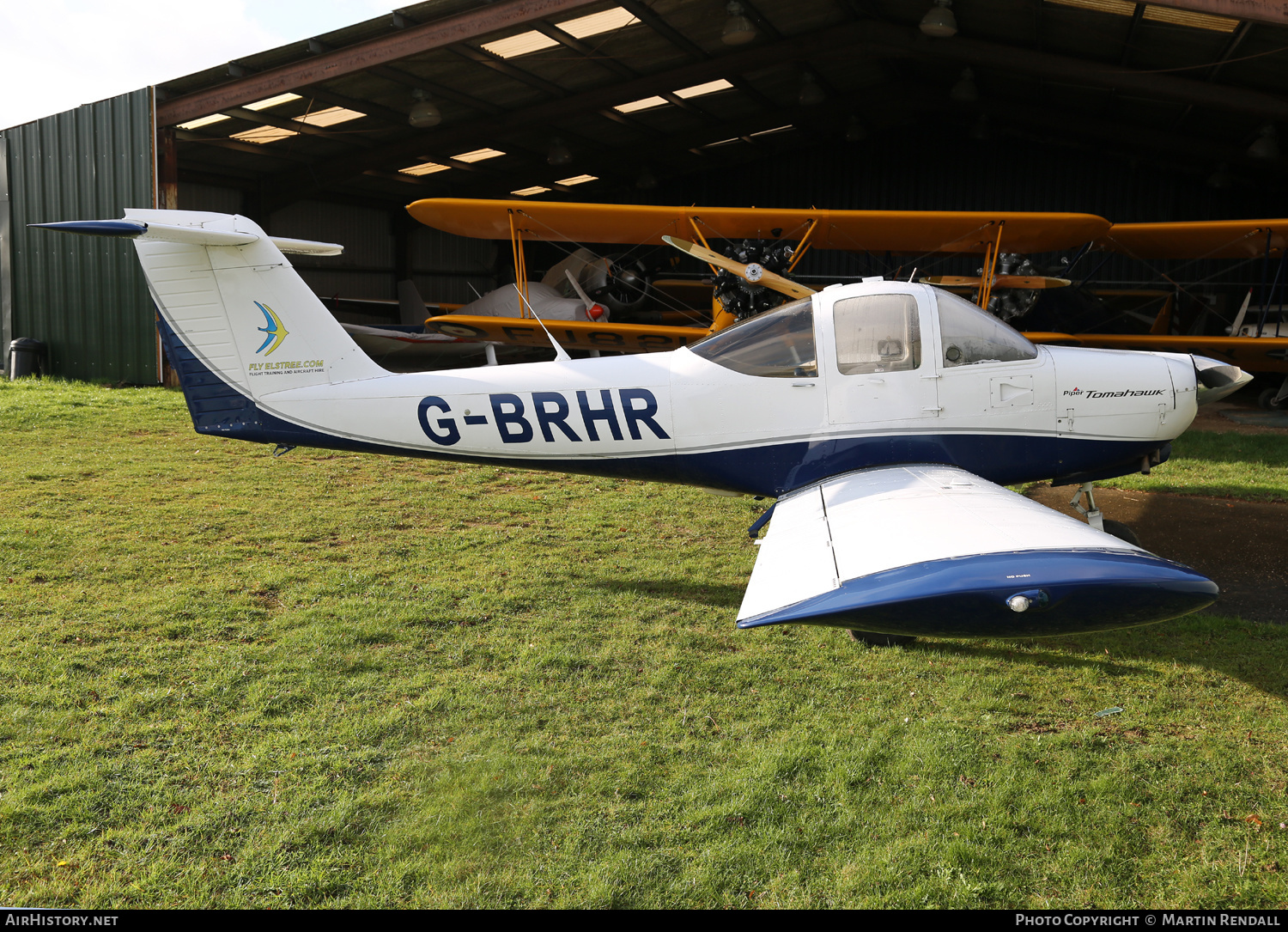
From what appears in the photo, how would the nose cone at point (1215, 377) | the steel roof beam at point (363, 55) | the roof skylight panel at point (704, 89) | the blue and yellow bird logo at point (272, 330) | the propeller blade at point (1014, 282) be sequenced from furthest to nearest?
1. the roof skylight panel at point (704, 89)
2. the propeller blade at point (1014, 282)
3. the steel roof beam at point (363, 55)
4. the blue and yellow bird logo at point (272, 330)
5. the nose cone at point (1215, 377)

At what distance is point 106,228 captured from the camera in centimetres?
470

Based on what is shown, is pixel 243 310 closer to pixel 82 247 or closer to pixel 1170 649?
pixel 1170 649

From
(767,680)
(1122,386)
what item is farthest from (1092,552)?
(1122,386)

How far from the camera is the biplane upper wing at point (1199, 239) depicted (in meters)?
12.3

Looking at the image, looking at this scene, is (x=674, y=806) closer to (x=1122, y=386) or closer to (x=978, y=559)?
(x=978, y=559)

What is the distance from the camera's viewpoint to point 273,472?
877cm

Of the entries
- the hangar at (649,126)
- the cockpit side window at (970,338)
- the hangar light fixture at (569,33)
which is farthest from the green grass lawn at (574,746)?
the hangar light fixture at (569,33)

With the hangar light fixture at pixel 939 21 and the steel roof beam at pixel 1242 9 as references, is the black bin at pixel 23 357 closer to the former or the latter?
the hangar light fixture at pixel 939 21

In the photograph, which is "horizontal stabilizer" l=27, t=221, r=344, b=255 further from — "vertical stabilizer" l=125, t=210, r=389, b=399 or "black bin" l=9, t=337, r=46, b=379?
"black bin" l=9, t=337, r=46, b=379

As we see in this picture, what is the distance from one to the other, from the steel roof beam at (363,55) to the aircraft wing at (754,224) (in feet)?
9.76

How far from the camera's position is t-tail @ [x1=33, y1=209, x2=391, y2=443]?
5.36m

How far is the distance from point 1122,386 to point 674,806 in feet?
12.5

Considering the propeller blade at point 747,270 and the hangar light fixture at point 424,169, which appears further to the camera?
the hangar light fixture at point 424,169

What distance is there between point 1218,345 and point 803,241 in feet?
21.1
